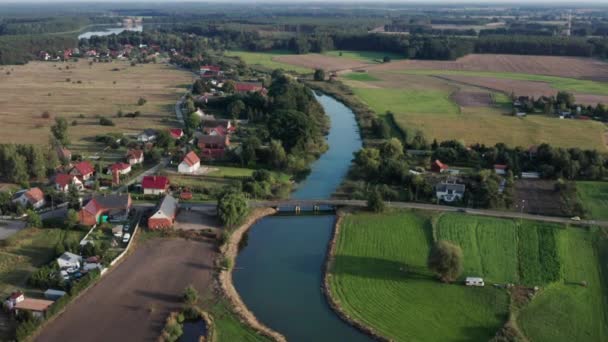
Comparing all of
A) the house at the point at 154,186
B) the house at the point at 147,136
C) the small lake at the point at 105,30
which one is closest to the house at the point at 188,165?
the house at the point at 154,186

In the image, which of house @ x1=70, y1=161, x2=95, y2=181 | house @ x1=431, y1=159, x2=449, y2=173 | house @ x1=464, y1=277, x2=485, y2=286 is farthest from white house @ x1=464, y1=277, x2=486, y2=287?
house @ x1=70, y1=161, x2=95, y2=181

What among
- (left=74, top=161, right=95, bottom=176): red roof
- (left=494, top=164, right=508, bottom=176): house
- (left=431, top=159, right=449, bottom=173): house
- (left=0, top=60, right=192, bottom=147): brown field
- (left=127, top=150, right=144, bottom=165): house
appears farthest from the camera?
(left=0, top=60, right=192, bottom=147): brown field

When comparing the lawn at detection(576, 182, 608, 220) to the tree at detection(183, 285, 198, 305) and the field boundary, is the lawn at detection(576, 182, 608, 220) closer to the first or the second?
the field boundary

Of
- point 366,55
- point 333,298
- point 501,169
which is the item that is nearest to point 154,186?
point 333,298

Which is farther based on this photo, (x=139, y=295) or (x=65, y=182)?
(x=65, y=182)

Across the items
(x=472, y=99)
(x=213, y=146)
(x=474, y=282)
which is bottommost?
(x=474, y=282)

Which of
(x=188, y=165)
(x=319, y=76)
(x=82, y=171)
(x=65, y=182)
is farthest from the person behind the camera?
(x=319, y=76)

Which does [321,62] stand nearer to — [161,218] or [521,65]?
[521,65]
